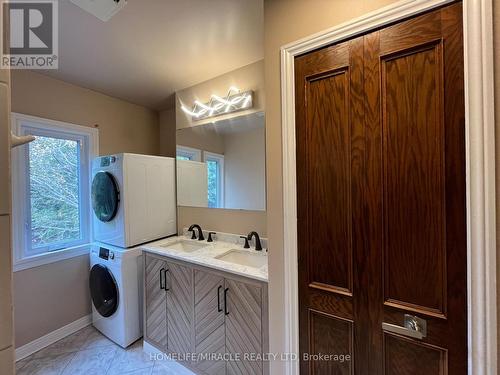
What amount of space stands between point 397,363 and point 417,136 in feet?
3.02

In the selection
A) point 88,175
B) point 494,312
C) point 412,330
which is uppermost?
point 88,175

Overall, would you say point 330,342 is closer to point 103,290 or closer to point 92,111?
point 103,290

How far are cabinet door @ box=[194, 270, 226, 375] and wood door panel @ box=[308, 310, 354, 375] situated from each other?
67cm

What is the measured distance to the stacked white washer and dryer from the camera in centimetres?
213

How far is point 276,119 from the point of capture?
1.22m

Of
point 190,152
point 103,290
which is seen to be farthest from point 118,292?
point 190,152

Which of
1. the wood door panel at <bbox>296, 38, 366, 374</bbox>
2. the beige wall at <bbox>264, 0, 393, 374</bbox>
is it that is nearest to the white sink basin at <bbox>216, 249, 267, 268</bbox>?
the beige wall at <bbox>264, 0, 393, 374</bbox>

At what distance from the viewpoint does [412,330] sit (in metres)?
0.92

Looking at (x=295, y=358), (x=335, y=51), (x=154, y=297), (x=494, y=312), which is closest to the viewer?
(x=494, y=312)

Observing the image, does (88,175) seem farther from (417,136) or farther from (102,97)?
(417,136)

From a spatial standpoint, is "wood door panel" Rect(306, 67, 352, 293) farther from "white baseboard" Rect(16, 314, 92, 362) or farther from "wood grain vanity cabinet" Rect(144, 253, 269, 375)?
"white baseboard" Rect(16, 314, 92, 362)

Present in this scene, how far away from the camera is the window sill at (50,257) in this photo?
80.4 inches

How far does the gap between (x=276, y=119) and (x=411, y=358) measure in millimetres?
1185

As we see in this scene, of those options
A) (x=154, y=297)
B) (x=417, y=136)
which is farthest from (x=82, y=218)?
(x=417, y=136)
